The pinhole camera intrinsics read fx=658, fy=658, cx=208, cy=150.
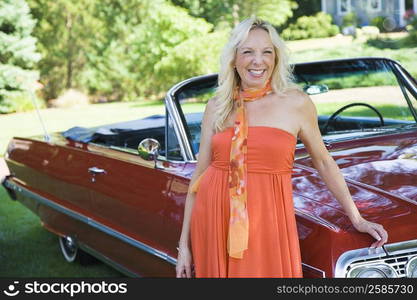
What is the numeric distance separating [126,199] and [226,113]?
1557mm

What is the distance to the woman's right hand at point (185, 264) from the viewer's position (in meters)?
2.66

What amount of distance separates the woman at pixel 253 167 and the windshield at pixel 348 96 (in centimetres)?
121

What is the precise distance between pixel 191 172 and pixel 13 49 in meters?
18.7

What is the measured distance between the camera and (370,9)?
91.0 ft

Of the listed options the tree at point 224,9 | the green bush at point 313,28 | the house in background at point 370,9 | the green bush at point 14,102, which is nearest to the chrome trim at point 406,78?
the green bush at point 14,102

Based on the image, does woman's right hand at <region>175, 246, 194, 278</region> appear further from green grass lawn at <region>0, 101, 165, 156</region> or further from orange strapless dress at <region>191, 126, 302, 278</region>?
green grass lawn at <region>0, 101, 165, 156</region>

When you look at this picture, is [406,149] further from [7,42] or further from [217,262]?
[7,42]

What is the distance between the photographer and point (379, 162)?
10.3 ft

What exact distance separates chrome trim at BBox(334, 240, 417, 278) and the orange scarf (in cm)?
35

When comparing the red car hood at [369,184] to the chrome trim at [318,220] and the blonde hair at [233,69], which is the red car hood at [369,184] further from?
the blonde hair at [233,69]

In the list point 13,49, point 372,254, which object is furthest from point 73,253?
point 13,49

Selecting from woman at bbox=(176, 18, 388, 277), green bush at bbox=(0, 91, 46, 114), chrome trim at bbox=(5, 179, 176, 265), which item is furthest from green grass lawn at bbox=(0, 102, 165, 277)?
green bush at bbox=(0, 91, 46, 114)

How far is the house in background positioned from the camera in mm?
25328

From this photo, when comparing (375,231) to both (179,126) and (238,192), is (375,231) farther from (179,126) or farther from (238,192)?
(179,126)
